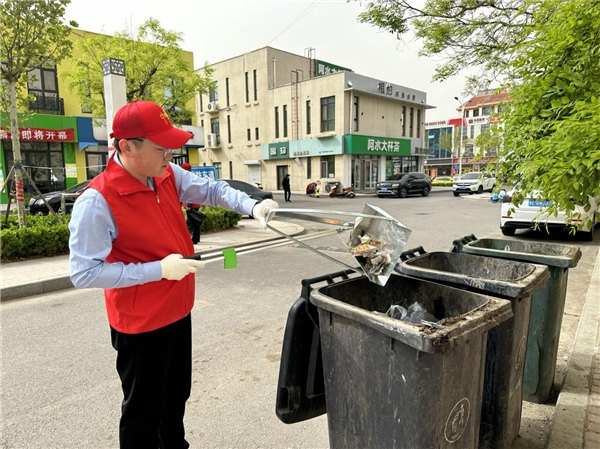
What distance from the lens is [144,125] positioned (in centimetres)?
177

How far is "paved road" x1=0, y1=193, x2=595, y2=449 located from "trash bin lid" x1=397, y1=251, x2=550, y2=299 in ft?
3.46

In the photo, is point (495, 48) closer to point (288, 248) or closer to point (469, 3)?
point (469, 3)

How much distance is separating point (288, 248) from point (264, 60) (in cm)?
2785

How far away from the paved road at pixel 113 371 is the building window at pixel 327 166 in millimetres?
24387

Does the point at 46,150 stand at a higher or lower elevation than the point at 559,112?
higher

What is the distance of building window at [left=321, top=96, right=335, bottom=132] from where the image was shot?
29578 millimetres

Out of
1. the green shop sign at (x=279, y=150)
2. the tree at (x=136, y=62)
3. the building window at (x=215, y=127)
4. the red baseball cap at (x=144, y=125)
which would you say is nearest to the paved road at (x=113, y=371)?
the red baseball cap at (x=144, y=125)

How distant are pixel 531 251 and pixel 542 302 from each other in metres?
0.41

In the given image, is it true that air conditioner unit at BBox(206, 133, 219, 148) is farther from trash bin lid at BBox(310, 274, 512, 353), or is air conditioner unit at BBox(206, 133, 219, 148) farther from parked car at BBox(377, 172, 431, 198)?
trash bin lid at BBox(310, 274, 512, 353)

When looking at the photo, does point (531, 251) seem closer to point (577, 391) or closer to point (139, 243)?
point (577, 391)

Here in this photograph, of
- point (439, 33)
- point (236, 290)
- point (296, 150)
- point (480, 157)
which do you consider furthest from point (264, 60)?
point (480, 157)

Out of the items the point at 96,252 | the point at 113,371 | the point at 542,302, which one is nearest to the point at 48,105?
the point at 113,371

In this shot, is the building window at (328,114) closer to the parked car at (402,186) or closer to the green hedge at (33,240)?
the parked car at (402,186)

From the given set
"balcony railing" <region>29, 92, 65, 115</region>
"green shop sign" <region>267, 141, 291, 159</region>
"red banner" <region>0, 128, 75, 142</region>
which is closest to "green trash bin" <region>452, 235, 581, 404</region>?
"red banner" <region>0, 128, 75, 142</region>
